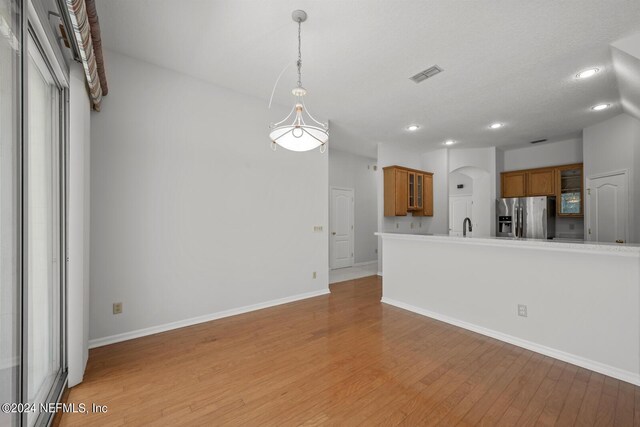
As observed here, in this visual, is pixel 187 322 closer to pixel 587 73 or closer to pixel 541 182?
pixel 587 73

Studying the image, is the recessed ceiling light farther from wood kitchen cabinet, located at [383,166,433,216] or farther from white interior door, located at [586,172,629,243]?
wood kitchen cabinet, located at [383,166,433,216]

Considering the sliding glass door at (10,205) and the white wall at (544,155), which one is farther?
the white wall at (544,155)

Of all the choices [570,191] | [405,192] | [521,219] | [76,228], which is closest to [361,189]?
[405,192]

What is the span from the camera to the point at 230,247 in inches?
139

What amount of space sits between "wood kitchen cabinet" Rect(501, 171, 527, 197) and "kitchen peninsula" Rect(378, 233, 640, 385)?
393 centimetres

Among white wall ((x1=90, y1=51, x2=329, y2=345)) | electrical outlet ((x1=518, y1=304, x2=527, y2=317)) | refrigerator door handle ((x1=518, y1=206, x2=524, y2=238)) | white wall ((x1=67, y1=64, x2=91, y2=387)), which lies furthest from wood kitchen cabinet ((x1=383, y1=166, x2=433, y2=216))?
white wall ((x1=67, y1=64, x2=91, y2=387))

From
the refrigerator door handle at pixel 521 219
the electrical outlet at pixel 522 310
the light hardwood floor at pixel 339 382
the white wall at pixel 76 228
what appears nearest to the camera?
the light hardwood floor at pixel 339 382

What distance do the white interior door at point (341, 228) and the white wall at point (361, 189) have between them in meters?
0.18

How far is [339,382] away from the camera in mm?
2127

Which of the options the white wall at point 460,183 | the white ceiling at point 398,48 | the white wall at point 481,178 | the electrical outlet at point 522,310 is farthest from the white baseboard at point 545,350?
the white wall at point 460,183

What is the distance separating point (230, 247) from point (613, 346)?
3869mm

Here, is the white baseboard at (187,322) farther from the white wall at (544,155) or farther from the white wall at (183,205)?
the white wall at (544,155)

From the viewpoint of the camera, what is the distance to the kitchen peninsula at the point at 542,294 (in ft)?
7.20

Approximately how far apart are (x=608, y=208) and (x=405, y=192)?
3.22 m
